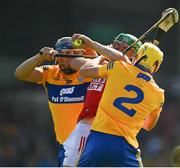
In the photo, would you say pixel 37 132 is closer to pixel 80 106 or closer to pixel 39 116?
pixel 39 116

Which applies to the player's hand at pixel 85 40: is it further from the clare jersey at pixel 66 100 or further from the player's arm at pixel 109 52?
the clare jersey at pixel 66 100

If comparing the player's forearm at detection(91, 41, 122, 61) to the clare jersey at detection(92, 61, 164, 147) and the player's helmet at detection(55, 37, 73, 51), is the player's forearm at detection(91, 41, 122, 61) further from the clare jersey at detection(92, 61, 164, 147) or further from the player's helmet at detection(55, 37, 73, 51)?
the player's helmet at detection(55, 37, 73, 51)

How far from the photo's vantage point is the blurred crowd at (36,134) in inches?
652

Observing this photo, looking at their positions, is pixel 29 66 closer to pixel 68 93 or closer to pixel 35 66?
pixel 35 66

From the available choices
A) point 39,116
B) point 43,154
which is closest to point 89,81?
point 43,154

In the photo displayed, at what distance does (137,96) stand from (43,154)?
7428 mm

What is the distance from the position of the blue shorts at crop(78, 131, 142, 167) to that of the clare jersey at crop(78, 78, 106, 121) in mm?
459

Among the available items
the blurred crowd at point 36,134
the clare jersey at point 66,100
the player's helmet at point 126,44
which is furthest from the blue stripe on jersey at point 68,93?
the blurred crowd at point 36,134

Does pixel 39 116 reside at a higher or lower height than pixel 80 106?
lower

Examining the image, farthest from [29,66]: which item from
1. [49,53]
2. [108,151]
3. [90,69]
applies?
[108,151]

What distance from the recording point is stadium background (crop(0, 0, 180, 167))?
57.5ft

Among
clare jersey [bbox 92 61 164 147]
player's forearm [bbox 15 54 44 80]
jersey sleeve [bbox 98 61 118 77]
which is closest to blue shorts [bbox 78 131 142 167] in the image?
clare jersey [bbox 92 61 164 147]

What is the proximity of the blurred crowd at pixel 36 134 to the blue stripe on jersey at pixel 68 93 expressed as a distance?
5.61 meters

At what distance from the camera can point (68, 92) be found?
10258 mm
